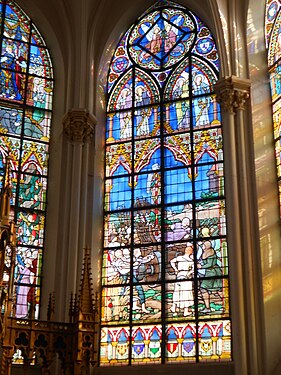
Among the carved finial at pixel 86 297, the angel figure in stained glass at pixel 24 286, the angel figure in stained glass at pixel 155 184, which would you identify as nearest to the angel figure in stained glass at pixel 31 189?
the angel figure in stained glass at pixel 24 286

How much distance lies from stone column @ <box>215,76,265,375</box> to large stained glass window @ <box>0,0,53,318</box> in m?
3.73

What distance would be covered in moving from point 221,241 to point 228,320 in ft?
4.76

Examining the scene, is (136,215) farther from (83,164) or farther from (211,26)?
(211,26)

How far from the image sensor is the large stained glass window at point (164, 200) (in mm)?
13133

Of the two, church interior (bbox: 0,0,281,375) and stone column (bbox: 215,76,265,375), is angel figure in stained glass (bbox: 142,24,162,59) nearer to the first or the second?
church interior (bbox: 0,0,281,375)

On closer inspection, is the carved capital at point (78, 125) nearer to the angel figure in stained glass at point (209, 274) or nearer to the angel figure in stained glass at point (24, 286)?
the angel figure in stained glass at point (24, 286)

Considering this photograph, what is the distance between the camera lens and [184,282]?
13.4 metres

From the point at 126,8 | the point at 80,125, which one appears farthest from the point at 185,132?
the point at 126,8

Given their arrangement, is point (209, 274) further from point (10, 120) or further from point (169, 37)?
point (169, 37)

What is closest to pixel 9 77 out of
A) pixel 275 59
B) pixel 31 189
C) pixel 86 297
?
pixel 31 189

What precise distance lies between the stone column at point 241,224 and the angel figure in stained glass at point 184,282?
1140 millimetres

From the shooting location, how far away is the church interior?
12211 mm

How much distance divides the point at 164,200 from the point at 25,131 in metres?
3.23

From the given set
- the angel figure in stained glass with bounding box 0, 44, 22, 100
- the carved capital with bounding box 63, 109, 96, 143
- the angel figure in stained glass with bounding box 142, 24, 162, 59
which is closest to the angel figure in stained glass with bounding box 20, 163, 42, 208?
the carved capital with bounding box 63, 109, 96, 143
